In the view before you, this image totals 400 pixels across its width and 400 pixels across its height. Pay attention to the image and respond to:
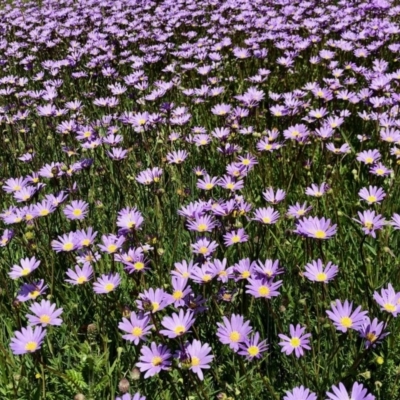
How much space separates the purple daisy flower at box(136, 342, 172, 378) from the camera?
5.74ft

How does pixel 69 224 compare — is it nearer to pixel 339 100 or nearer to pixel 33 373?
pixel 33 373

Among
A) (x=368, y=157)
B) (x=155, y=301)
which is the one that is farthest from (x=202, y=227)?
(x=368, y=157)

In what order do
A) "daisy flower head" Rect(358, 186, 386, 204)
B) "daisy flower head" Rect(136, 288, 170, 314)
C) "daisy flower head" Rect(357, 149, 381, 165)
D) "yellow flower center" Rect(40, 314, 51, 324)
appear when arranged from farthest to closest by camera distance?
"daisy flower head" Rect(357, 149, 381, 165) < "daisy flower head" Rect(358, 186, 386, 204) < "yellow flower center" Rect(40, 314, 51, 324) < "daisy flower head" Rect(136, 288, 170, 314)

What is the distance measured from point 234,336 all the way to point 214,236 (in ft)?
2.61

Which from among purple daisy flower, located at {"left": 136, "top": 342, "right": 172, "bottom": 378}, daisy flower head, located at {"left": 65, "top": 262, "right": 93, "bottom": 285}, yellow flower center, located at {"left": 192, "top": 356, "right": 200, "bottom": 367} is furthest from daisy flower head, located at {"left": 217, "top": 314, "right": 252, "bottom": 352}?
daisy flower head, located at {"left": 65, "top": 262, "right": 93, "bottom": 285}

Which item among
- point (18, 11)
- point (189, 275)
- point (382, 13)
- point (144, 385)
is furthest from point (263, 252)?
point (18, 11)

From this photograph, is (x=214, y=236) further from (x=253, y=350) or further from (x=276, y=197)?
(x=253, y=350)

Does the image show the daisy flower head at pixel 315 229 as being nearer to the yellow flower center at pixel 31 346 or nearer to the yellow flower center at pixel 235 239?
the yellow flower center at pixel 235 239

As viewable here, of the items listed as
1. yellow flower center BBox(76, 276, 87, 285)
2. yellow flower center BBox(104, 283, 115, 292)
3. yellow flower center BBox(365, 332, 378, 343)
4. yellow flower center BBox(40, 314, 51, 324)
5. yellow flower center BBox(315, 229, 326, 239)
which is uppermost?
yellow flower center BBox(365, 332, 378, 343)

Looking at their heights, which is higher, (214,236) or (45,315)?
(45,315)

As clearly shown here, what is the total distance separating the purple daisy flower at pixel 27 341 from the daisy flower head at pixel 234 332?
2.19 ft

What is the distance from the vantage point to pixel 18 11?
35.8 ft

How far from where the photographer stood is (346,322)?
1799 millimetres

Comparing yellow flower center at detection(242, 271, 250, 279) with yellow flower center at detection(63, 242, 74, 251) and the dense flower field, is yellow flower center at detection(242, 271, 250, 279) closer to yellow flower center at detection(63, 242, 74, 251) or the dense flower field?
the dense flower field
